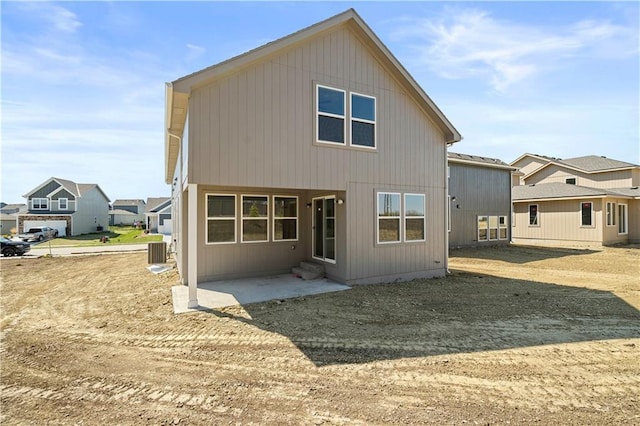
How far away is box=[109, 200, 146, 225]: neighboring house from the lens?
58.6 m

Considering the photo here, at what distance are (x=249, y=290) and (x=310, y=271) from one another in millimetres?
2002

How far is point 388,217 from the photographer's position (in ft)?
30.0

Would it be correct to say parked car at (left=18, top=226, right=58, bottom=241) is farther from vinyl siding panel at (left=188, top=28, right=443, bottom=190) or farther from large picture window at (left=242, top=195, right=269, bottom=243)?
vinyl siding panel at (left=188, top=28, right=443, bottom=190)

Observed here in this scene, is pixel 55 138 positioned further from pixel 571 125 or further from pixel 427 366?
pixel 571 125

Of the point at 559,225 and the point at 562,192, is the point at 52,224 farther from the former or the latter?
the point at 562,192

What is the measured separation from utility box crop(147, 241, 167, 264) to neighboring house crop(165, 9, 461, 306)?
4.68 meters

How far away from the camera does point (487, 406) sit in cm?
315

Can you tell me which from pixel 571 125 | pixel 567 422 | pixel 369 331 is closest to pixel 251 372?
pixel 369 331

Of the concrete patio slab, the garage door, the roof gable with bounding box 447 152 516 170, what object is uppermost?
the roof gable with bounding box 447 152 516 170

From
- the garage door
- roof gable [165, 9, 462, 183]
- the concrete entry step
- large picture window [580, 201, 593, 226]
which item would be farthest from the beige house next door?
the garage door

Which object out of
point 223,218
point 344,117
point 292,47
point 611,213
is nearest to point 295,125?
point 344,117

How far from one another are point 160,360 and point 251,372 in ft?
4.50

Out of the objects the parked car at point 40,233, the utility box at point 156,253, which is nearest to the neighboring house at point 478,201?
the utility box at point 156,253

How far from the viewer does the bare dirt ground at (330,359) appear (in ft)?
10.2
